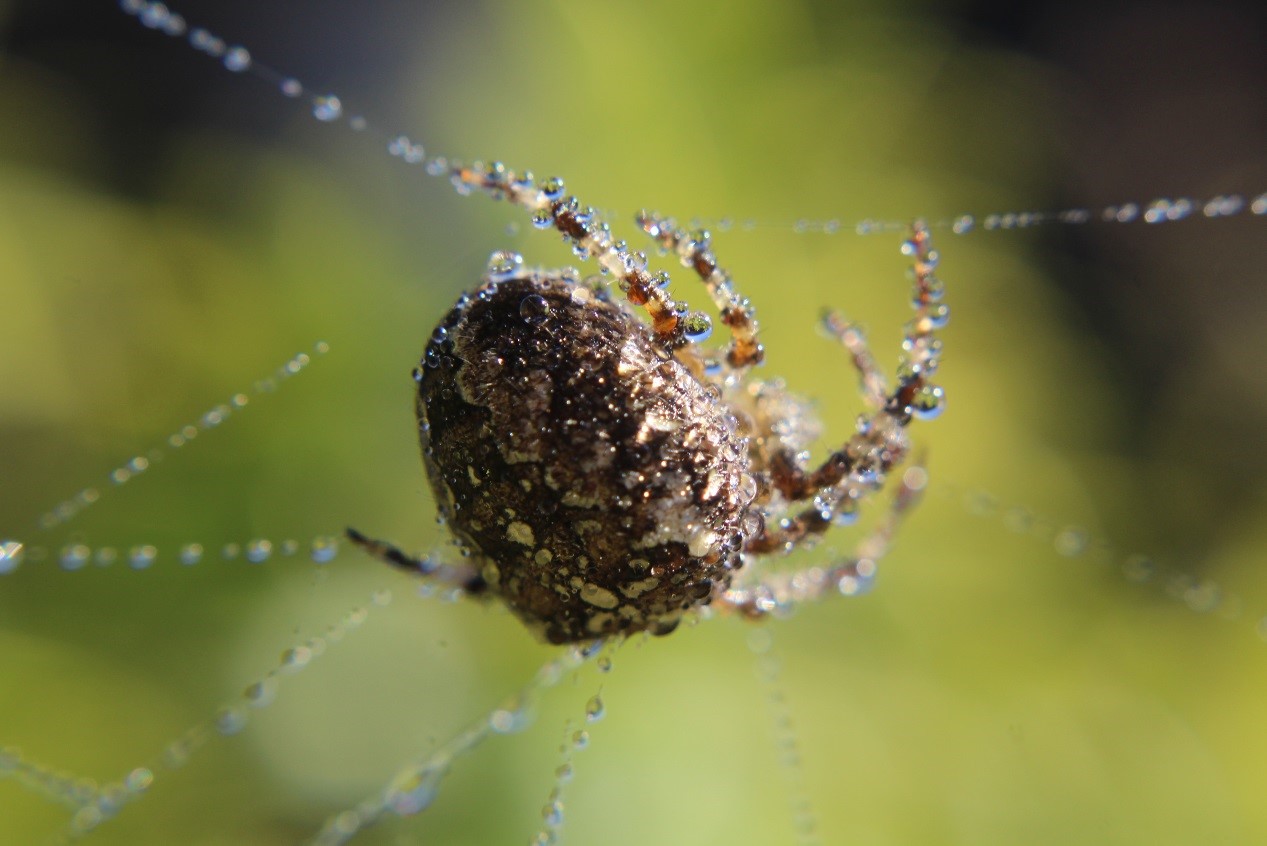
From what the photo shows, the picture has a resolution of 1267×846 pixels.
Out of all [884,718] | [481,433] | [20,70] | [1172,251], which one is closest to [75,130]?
[20,70]

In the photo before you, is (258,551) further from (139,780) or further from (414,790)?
(414,790)

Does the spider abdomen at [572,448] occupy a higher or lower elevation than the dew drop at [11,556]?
lower

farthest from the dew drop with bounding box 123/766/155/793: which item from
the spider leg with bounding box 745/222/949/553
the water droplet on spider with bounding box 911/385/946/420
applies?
the water droplet on spider with bounding box 911/385/946/420

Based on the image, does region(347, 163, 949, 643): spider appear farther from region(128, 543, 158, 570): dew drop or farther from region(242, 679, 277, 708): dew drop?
region(128, 543, 158, 570): dew drop

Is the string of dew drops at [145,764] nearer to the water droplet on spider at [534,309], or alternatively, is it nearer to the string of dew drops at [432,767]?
the string of dew drops at [432,767]

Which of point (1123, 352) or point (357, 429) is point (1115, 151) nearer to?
point (1123, 352)

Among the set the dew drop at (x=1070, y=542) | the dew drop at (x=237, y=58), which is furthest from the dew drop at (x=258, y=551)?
the dew drop at (x=1070, y=542)
